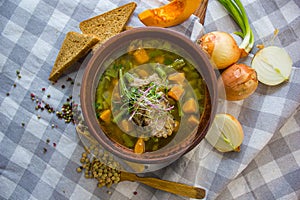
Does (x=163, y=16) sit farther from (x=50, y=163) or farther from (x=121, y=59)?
(x=50, y=163)

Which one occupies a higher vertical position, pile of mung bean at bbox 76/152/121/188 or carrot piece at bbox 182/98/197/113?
carrot piece at bbox 182/98/197/113

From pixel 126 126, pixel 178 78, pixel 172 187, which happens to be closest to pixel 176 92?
pixel 178 78

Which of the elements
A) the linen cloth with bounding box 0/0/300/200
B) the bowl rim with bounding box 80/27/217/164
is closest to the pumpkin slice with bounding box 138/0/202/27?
the linen cloth with bounding box 0/0/300/200

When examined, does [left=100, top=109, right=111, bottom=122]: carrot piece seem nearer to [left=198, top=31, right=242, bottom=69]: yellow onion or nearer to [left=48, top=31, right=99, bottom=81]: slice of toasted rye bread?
[left=48, top=31, right=99, bottom=81]: slice of toasted rye bread

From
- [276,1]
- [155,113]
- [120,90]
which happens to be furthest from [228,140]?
[276,1]

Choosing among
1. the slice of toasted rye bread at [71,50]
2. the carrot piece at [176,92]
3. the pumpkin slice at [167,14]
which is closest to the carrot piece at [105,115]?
the carrot piece at [176,92]

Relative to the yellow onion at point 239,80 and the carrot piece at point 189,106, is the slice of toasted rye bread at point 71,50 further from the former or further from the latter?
the yellow onion at point 239,80
